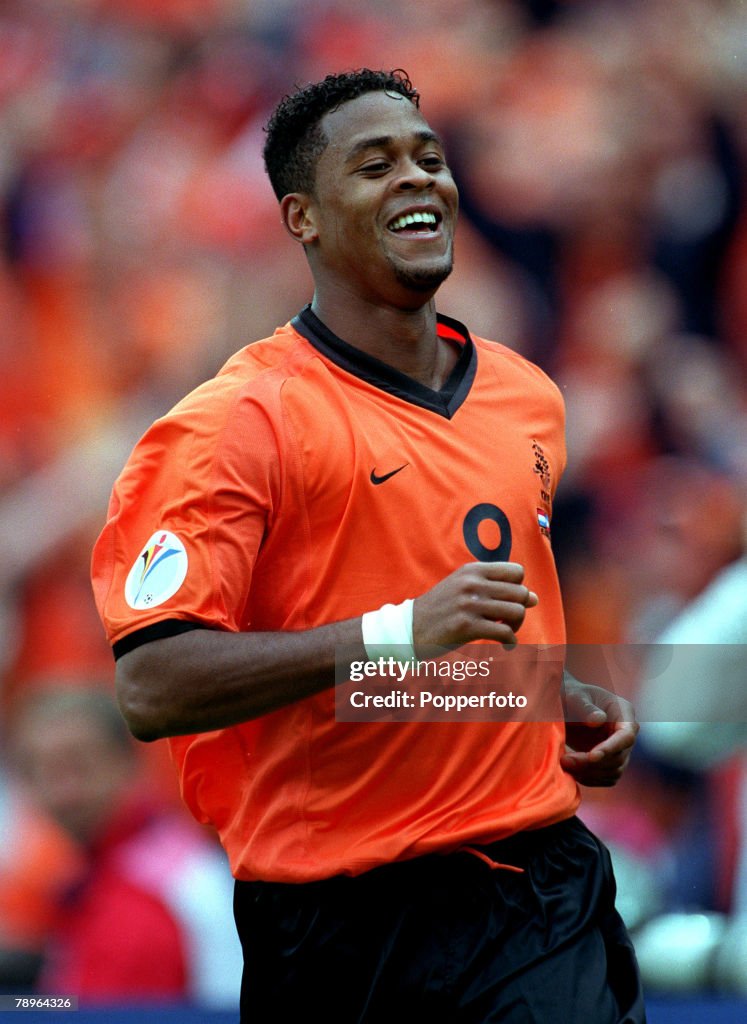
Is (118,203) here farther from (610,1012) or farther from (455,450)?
(610,1012)

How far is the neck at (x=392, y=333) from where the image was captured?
2.43 meters

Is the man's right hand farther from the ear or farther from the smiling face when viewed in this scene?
the ear

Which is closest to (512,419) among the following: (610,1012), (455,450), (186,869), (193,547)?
(455,450)

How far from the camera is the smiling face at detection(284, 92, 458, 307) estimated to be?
239 centimetres

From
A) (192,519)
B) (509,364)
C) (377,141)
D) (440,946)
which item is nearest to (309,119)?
(377,141)

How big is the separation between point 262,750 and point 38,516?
6.96ft

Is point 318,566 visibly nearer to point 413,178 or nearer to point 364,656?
point 364,656

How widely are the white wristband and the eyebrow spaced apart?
850 millimetres

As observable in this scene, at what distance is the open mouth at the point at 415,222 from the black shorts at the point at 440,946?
39.7 inches

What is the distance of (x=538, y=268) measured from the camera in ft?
13.9

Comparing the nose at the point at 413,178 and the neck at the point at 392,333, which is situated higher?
the nose at the point at 413,178

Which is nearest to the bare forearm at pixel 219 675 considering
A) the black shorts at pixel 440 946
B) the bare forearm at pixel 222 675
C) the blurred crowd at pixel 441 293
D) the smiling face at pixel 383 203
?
the bare forearm at pixel 222 675

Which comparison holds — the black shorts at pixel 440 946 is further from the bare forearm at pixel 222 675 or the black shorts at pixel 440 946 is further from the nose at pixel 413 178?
the nose at pixel 413 178

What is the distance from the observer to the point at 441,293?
425 cm
